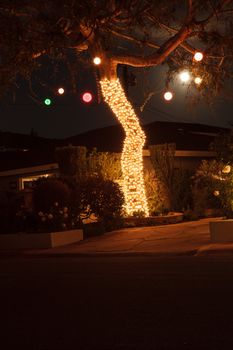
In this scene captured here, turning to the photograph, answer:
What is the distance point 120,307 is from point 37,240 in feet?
34.6

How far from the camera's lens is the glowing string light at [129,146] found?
2311cm

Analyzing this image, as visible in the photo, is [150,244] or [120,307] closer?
[120,307]

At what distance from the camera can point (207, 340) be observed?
22.6ft

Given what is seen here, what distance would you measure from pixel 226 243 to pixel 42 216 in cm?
592

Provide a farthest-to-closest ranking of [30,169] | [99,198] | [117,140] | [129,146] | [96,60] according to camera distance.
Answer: [117,140] → [30,169] → [129,146] → [99,198] → [96,60]

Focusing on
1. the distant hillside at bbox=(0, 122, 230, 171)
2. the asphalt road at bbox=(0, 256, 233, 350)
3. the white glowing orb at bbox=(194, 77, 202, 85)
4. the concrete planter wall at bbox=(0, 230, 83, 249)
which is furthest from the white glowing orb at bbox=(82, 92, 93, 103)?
the asphalt road at bbox=(0, 256, 233, 350)

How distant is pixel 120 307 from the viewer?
8.81 meters

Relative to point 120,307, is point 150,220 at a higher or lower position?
higher

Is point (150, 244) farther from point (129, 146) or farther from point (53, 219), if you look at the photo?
point (129, 146)

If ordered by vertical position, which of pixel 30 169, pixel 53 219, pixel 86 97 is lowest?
pixel 53 219

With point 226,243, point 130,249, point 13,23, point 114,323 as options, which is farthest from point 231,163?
point 114,323

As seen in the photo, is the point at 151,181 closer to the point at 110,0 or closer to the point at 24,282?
the point at 110,0

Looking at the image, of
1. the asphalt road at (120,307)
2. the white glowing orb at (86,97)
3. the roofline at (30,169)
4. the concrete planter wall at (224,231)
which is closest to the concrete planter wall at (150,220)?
the white glowing orb at (86,97)

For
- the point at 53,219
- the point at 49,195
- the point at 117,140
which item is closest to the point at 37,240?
the point at 53,219
